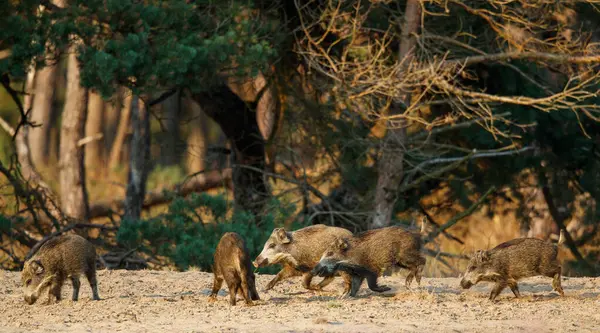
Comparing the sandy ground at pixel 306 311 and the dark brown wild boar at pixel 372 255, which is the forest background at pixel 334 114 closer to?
the sandy ground at pixel 306 311

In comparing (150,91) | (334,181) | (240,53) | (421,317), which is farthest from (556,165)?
(421,317)

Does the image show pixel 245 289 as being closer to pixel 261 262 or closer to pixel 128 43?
pixel 261 262

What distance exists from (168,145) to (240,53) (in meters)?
4.44

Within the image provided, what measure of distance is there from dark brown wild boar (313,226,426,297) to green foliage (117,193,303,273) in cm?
523

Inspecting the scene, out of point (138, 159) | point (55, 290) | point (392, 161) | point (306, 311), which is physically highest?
point (138, 159)

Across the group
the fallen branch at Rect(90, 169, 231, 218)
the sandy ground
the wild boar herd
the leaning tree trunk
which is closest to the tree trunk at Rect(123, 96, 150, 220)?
the fallen branch at Rect(90, 169, 231, 218)

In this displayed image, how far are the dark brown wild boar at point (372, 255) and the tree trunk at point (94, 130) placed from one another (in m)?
22.9

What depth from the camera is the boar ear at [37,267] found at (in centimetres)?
959

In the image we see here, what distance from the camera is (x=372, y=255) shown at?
10.1 meters

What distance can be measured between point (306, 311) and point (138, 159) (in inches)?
474

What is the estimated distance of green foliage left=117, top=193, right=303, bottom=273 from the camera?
15250mm

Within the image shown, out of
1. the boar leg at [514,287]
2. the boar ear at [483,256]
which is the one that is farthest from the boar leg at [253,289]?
the boar leg at [514,287]

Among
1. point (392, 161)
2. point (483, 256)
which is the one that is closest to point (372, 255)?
point (483, 256)

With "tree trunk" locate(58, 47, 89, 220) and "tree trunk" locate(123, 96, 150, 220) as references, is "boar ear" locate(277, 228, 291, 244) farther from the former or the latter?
"tree trunk" locate(58, 47, 89, 220)
